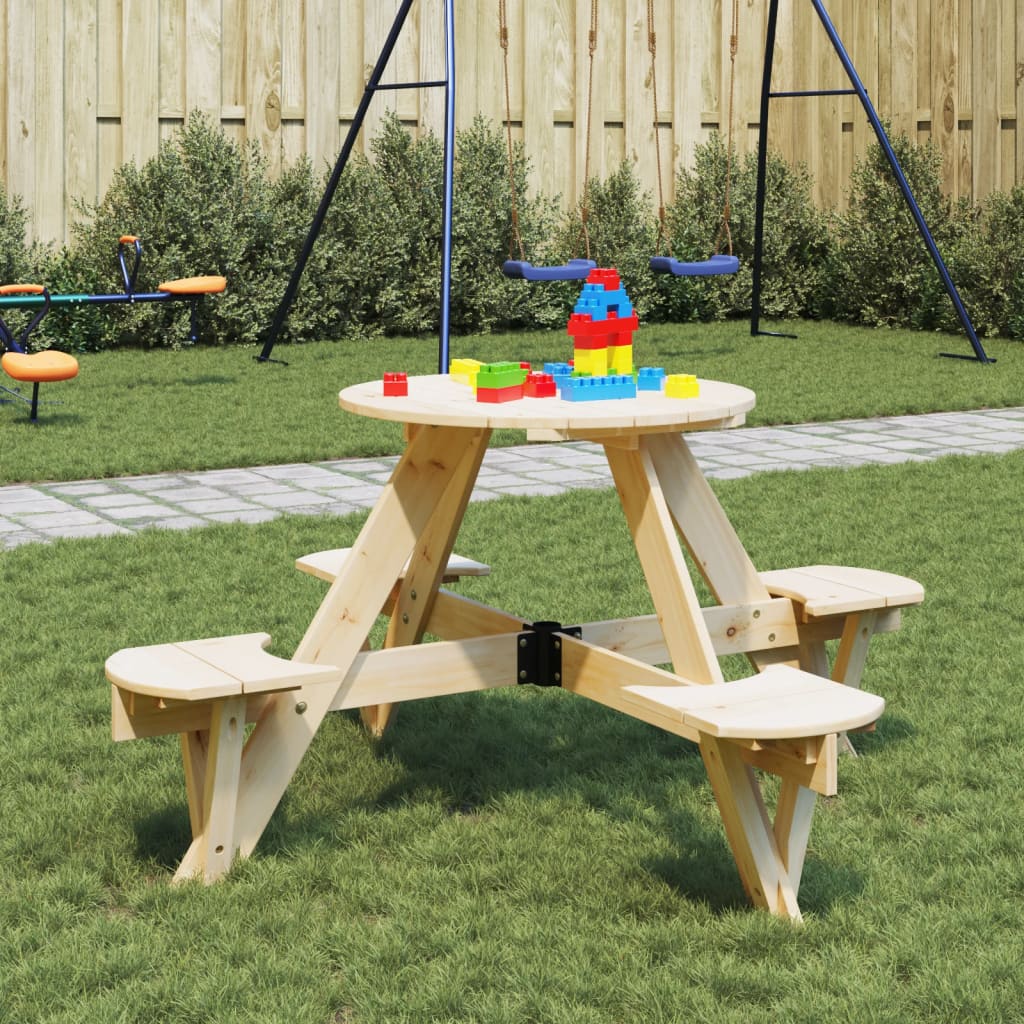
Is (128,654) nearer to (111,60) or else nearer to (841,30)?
(111,60)

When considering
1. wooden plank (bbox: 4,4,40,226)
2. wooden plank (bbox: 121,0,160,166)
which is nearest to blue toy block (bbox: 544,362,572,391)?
wooden plank (bbox: 4,4,40,226)

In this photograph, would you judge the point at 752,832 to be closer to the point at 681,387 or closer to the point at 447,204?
the point at 681,387

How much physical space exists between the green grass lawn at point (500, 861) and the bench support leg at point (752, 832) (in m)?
0.06

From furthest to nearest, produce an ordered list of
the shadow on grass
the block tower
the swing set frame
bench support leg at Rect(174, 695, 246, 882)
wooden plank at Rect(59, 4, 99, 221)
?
wooden plank at Rect(59, 4, 99, 221) < the swing set frame < the block tower < the shadow on grass < bench support leg at Rect(174, 695, 246, 882)

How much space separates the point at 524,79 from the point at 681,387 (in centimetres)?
1078

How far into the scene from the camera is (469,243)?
44.0 feet

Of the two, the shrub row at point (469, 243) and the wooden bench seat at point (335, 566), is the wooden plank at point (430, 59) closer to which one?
the shrub row at point (469, 243)

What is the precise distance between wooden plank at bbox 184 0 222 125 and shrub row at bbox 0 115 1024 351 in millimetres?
211

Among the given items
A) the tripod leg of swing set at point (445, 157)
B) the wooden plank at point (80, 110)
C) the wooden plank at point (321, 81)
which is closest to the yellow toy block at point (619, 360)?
the tripod leg of swing set at point (445, 157)

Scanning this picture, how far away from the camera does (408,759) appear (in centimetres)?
397

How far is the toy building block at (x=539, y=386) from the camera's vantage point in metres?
3.55

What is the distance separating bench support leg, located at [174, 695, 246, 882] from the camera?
124 inches

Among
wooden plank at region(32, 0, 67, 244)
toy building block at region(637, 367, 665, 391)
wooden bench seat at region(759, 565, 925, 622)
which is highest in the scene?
wooden plank at region(32, 0, 67, 244)

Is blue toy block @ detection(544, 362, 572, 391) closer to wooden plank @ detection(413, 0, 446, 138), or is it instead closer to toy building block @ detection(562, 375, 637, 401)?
toy building block @ detection(562, 375, 637, 401)
